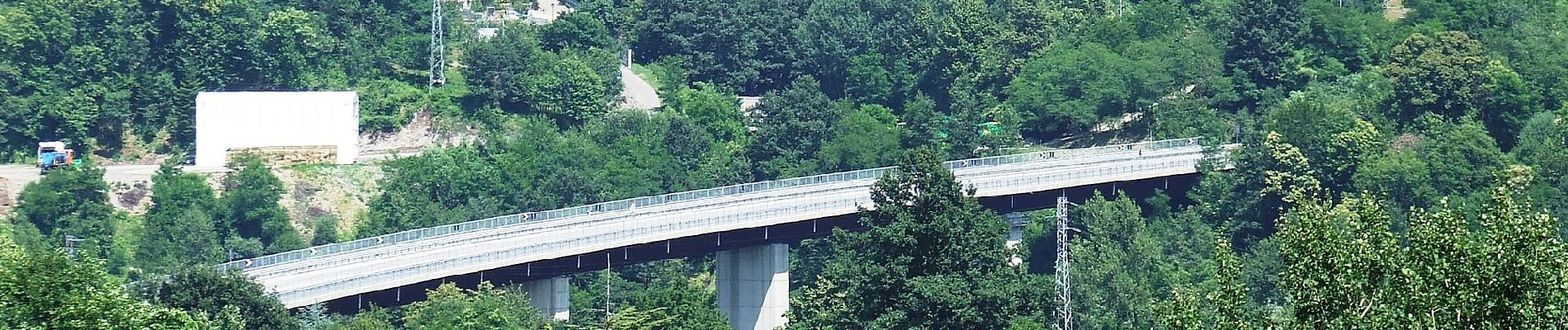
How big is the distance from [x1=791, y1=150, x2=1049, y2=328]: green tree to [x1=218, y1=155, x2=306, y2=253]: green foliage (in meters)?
37.0

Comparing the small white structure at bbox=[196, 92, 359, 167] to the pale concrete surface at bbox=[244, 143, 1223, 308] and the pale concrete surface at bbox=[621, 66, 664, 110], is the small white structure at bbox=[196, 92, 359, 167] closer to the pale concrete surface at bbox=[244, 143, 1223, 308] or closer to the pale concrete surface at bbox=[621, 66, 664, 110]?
the pale concrete surface at bbox=[621, 66, 664, 110]

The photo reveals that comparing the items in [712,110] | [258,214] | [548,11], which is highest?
[548,11]

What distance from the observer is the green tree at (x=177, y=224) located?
12538cm

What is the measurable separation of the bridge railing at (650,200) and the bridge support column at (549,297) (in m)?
2.16

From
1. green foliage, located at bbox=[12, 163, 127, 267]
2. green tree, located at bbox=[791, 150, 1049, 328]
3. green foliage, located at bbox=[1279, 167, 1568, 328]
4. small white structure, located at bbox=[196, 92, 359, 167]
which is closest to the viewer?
green foliage, located at bbox=[1279, 167, 1568, 328]

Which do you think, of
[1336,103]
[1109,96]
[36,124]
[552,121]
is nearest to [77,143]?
[36,124]

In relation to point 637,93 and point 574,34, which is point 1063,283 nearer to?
point 637,93

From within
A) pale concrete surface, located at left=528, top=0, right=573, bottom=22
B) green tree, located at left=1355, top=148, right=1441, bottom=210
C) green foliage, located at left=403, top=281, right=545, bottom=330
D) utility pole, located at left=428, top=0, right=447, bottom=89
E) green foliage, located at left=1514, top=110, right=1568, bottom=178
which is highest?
pale concrete surface, located at left=528, top=0, right=573, bottom=22

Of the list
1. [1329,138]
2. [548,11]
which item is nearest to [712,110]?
[548,11]

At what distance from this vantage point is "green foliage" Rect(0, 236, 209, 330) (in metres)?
65.2

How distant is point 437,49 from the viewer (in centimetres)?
15150

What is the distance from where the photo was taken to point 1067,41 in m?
148

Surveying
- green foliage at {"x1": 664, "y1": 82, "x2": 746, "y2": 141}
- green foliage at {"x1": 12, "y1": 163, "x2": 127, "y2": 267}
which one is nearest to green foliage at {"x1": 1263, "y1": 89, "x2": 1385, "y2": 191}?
green foliage at {"x1": 664, "y1": 82, "x2": 746, "y2": 141}

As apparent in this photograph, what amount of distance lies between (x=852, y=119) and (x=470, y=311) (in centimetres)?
5050
